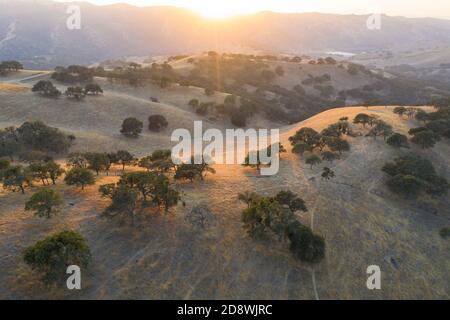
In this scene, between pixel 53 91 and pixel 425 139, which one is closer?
pixel 425 139

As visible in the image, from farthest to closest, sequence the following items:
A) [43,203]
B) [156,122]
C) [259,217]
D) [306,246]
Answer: [156,122] < [259,217] < [306,246] < [43,203]

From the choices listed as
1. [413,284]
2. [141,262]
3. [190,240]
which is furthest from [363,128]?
[141,262]

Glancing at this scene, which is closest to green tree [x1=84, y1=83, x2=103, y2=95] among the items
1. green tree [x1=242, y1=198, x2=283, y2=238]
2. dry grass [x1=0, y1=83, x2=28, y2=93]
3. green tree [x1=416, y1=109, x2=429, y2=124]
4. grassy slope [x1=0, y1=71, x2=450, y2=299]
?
dry grass [x1=0, y1=83, x2=28, y2=93]

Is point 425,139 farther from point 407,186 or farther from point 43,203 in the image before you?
point 43,203

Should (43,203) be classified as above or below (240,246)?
above

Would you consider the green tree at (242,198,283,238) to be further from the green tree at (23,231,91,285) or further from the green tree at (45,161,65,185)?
the green tree at (45,161,65,185)

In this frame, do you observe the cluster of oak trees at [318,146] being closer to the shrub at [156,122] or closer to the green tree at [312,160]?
the green tree at [312,160]

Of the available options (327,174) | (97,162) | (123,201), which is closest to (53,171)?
(97,162)
